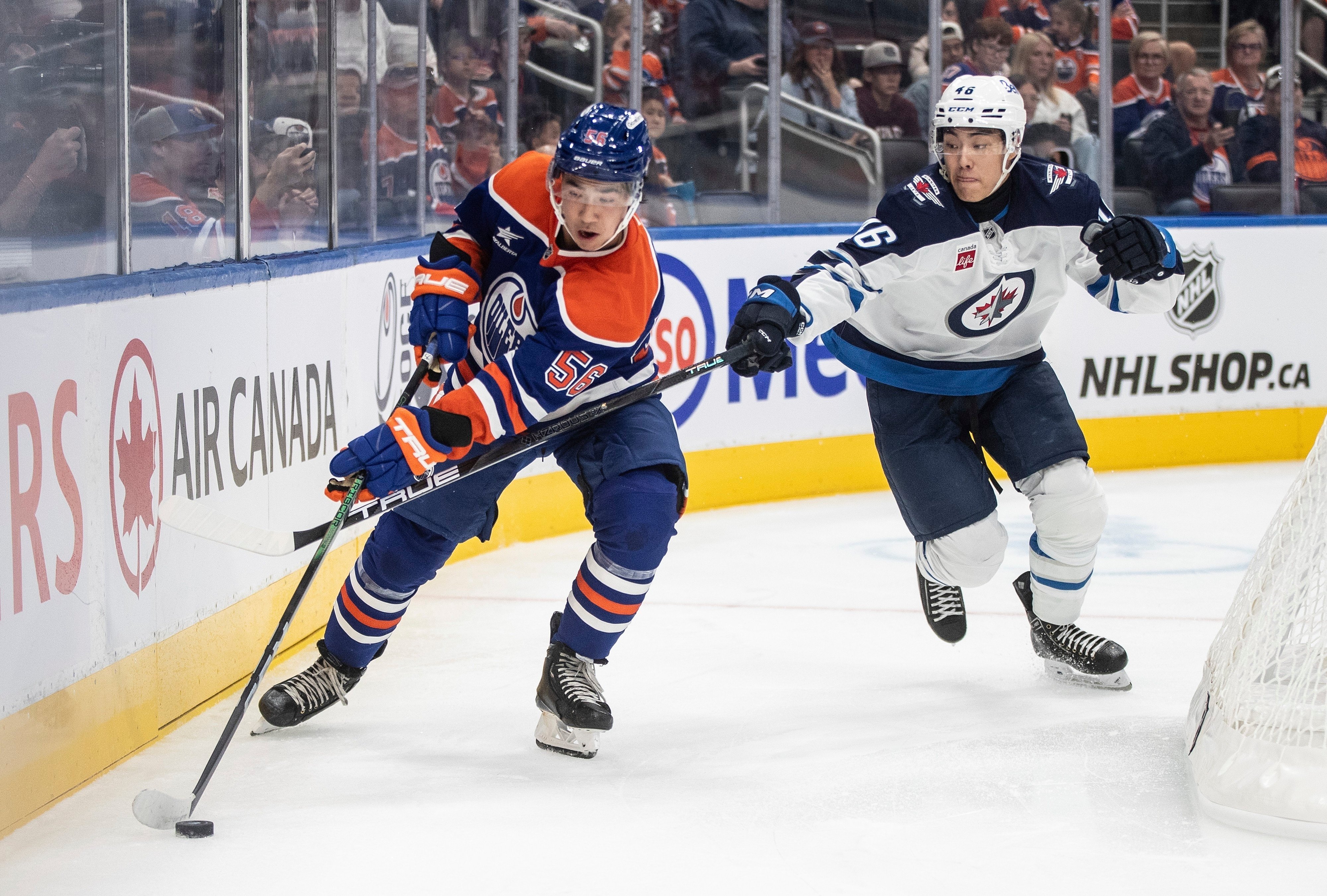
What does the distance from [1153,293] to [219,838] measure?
191cm

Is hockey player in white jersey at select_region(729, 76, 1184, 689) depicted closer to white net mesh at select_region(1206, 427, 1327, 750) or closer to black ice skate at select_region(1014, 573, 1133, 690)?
black ice skate at select_region(1014, 573, 1133, 690)

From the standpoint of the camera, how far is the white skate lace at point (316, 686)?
109 inches

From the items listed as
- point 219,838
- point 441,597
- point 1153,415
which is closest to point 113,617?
point 219,838

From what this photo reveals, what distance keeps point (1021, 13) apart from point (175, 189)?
420 cm

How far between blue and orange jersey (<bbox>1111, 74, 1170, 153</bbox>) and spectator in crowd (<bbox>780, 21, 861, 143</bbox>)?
1186 mm

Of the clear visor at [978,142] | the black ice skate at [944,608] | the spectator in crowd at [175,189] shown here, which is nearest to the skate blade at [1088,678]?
the black ice skate at [944,608]

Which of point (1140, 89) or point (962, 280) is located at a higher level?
point (1140, 89)

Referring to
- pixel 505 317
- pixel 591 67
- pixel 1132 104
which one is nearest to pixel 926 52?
pixel 1132 104

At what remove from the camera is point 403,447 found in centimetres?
241

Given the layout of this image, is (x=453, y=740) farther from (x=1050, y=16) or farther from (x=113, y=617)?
(x=1050, y=16)

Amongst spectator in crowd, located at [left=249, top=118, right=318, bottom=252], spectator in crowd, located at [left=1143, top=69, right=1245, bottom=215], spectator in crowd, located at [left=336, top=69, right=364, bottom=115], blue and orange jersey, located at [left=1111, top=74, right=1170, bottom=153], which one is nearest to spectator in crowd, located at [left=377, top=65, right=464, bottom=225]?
spectator in crowd, located at [left=336, top=69, right=364, bottom=115]

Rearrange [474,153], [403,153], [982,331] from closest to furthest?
1. [982,331]
2. [403,153]
3. [474,153]

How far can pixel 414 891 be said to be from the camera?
80.4 inches

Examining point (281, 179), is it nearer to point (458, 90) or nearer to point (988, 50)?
point (458, 90)
